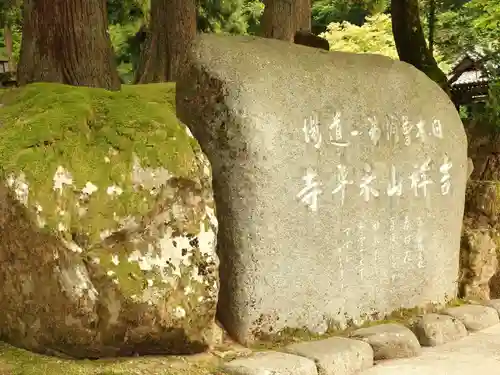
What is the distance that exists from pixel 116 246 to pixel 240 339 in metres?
0.97

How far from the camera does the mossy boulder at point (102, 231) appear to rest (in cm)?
268

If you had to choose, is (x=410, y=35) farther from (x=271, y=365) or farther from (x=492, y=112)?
(x=271, y=365)

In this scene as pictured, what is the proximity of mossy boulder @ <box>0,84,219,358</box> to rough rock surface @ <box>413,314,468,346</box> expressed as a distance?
5.33ft

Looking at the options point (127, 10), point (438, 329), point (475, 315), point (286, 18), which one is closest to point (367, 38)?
point (127, 10)

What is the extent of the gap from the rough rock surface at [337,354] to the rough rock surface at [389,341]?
0.12 m

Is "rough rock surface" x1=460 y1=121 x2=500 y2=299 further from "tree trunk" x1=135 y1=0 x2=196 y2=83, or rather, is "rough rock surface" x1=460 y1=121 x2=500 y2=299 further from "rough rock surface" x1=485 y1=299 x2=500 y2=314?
"tree trunk" x1=135 y1=0 x2=196 y2=83

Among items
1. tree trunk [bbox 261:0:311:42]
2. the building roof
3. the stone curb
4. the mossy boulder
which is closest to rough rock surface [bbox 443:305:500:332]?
the stone curb

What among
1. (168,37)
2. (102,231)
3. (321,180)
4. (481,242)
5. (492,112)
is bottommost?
(481,242)

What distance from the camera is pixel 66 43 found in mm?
5035

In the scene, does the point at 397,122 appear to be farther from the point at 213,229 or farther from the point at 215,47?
the point at 213,229

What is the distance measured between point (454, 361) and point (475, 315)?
0.79 m

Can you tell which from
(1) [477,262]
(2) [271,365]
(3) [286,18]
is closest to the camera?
(2) [271,365]

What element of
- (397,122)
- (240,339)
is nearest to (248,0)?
(397,122)

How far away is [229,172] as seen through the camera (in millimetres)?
3367
